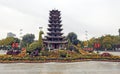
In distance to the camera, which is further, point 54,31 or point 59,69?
point 54,31

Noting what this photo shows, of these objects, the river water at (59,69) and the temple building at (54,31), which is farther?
the temple building at (54,31)

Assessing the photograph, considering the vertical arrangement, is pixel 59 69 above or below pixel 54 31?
below

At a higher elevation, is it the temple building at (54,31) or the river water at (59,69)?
the temple building at (54,31)

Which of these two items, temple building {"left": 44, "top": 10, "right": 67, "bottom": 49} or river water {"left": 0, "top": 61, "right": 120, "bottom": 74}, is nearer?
river water {"left": 0, "top": 61, "right": 120, "bottom": 74}

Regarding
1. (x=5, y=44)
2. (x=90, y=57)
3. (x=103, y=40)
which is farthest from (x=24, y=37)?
(x=90, y=57)

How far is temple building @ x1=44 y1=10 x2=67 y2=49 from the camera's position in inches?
3679

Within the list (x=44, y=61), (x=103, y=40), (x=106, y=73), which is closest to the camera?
(x=106, y=73)

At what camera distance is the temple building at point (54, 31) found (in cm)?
9344

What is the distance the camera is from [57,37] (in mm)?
93750

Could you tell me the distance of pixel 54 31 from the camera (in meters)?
93.9

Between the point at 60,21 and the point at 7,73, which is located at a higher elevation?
the point at 60,21

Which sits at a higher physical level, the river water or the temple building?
the temple building

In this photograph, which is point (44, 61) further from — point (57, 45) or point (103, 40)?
point (103, 40)

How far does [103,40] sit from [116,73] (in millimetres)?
117994
